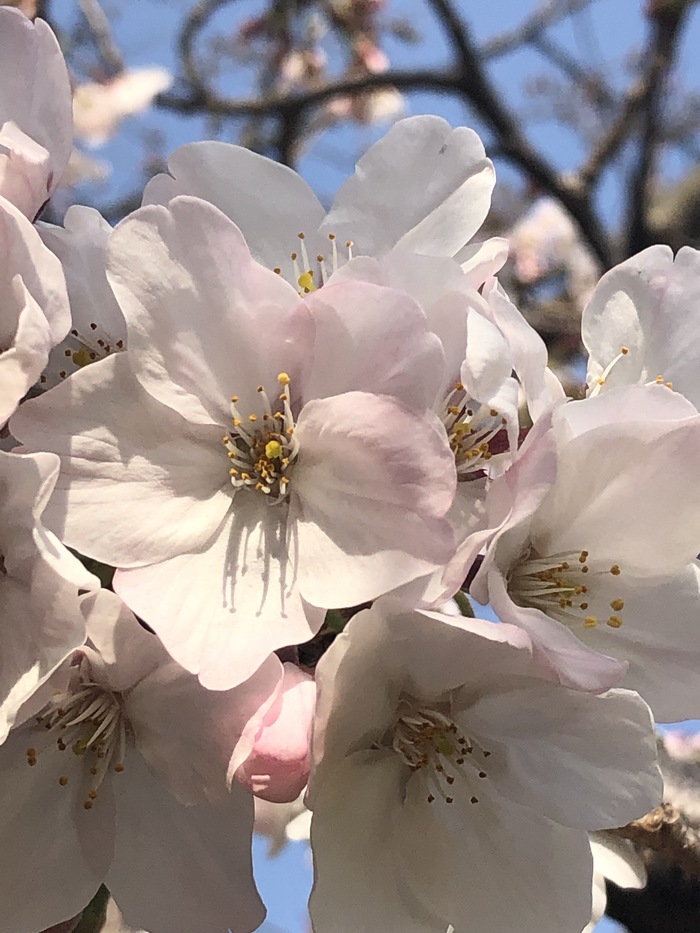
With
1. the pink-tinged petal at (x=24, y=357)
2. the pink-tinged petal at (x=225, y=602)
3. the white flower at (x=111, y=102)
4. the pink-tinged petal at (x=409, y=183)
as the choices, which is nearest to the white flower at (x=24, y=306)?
the pink-tinged petal at (x=24, y=357)

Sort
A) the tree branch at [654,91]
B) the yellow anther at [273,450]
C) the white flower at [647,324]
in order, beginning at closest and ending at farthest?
the yellow anther at [273,450]
the white flower at [647,324]
the tree branch at [654,91]

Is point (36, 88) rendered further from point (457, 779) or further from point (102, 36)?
point (102, 36)

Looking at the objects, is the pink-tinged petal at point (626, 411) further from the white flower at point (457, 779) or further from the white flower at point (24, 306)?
the white flower at point (24, 306)

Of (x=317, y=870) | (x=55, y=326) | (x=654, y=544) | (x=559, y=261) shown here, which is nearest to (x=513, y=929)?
(x=317, y=870)

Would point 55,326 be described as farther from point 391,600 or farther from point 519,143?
point 519,143

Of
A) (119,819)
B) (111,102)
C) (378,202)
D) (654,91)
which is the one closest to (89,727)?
(119,819)

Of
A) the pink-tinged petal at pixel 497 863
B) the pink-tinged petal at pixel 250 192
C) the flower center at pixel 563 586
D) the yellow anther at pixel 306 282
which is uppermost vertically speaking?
the pink-tinged petal at pixel 250 192
